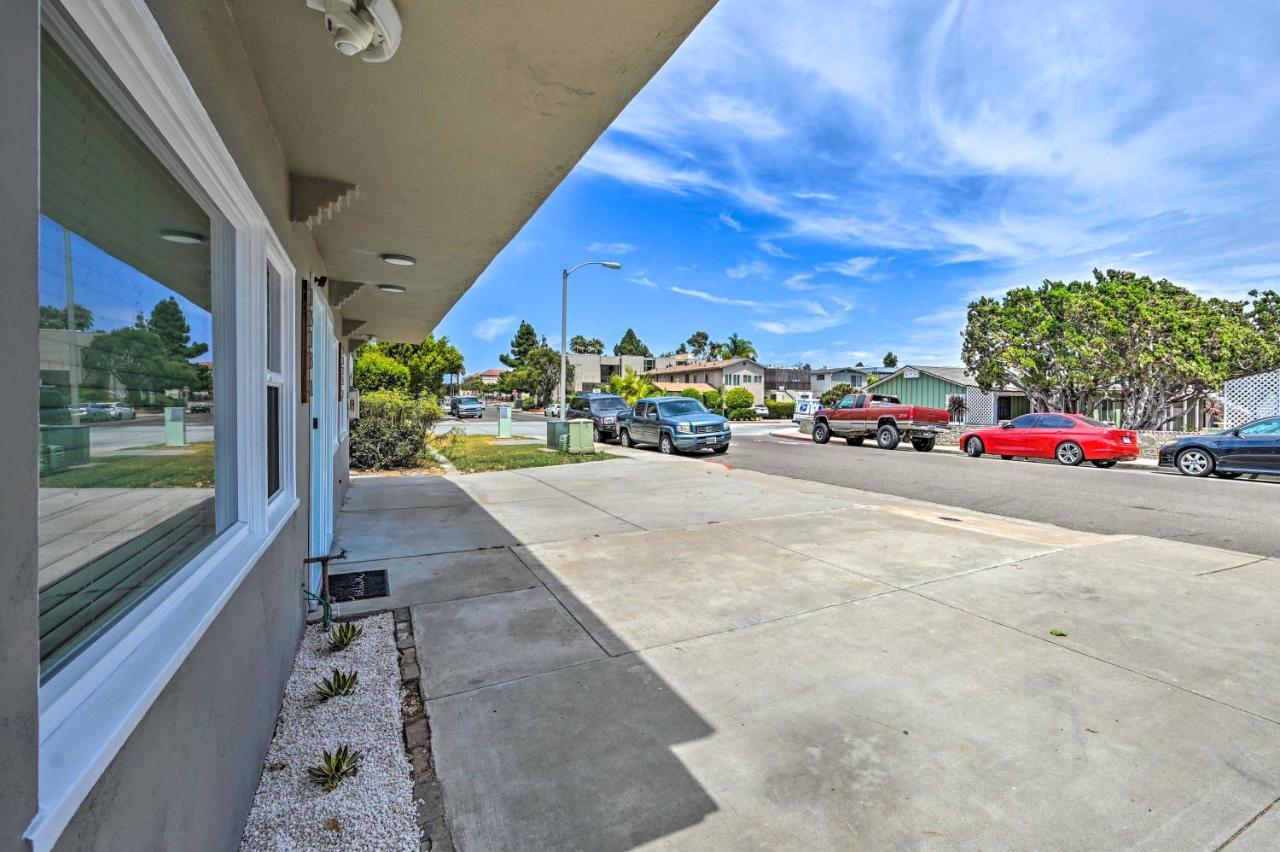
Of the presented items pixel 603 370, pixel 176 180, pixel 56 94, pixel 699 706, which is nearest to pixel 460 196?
pixel 176 180

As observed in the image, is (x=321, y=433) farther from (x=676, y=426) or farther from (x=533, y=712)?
(x=676, y=426)

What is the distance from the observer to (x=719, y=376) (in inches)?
2306

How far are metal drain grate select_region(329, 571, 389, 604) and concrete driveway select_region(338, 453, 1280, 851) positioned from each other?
20cm

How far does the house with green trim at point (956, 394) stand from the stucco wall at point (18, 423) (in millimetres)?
31491

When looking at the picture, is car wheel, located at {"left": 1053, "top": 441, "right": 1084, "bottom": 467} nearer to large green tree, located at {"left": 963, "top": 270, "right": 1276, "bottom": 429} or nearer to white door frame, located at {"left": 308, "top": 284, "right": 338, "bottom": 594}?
large green tree, located at {"left": 963, "top": 270, "right": 1276, "bottom": 429}

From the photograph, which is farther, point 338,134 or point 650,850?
point 338,134

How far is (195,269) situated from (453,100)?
4.07ft

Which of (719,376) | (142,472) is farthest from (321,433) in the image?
(719,376)

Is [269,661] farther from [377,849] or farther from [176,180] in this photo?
[176,180]

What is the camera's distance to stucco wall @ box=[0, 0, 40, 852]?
873mm

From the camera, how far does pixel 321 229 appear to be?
4527mm

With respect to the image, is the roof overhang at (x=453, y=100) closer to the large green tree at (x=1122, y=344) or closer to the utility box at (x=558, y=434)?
the utility box at (x=558, y=434)

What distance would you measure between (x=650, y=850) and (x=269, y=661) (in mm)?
1948

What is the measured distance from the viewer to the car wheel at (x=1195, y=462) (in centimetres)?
1235
